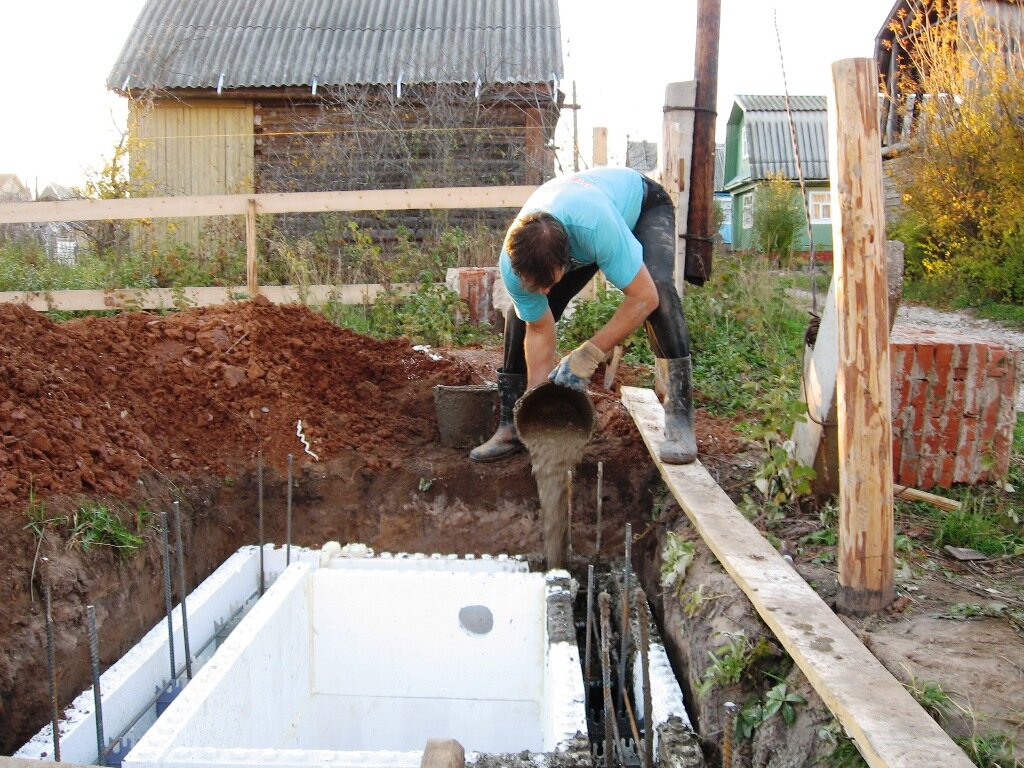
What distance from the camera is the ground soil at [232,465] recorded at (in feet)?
8.77

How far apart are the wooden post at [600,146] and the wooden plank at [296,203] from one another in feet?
1.81

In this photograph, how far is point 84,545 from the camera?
2820 mm

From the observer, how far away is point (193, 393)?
4.09 metres

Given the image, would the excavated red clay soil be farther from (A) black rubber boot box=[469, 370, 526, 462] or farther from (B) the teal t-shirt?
(B) the teal t-shirt

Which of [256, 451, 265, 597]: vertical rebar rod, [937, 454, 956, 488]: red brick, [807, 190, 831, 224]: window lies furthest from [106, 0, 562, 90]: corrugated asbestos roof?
[807, 190, 831, 224]: window

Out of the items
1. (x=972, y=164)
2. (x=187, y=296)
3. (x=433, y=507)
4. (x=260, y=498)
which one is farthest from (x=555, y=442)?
(x=972, y=164)

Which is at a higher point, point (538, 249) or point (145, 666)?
point (538, 249)

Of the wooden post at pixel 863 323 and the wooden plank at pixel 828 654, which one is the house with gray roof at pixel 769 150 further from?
the wooden post at pixel 863 323

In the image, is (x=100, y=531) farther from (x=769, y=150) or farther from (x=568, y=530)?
(x=769, y=150)

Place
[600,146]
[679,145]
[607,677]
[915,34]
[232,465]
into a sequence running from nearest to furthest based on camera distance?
[607,677]
[232,465]
[679,145]
[600,146]
[915,34]

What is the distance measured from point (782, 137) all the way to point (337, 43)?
16254 mm

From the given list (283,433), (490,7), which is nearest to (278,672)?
(283,433)

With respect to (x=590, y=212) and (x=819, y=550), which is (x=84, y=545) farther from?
(x=819, y=550)

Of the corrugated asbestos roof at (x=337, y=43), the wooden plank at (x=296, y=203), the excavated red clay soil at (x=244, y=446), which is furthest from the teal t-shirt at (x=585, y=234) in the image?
the corrugated asbestos roof at (x=337, y=43)
